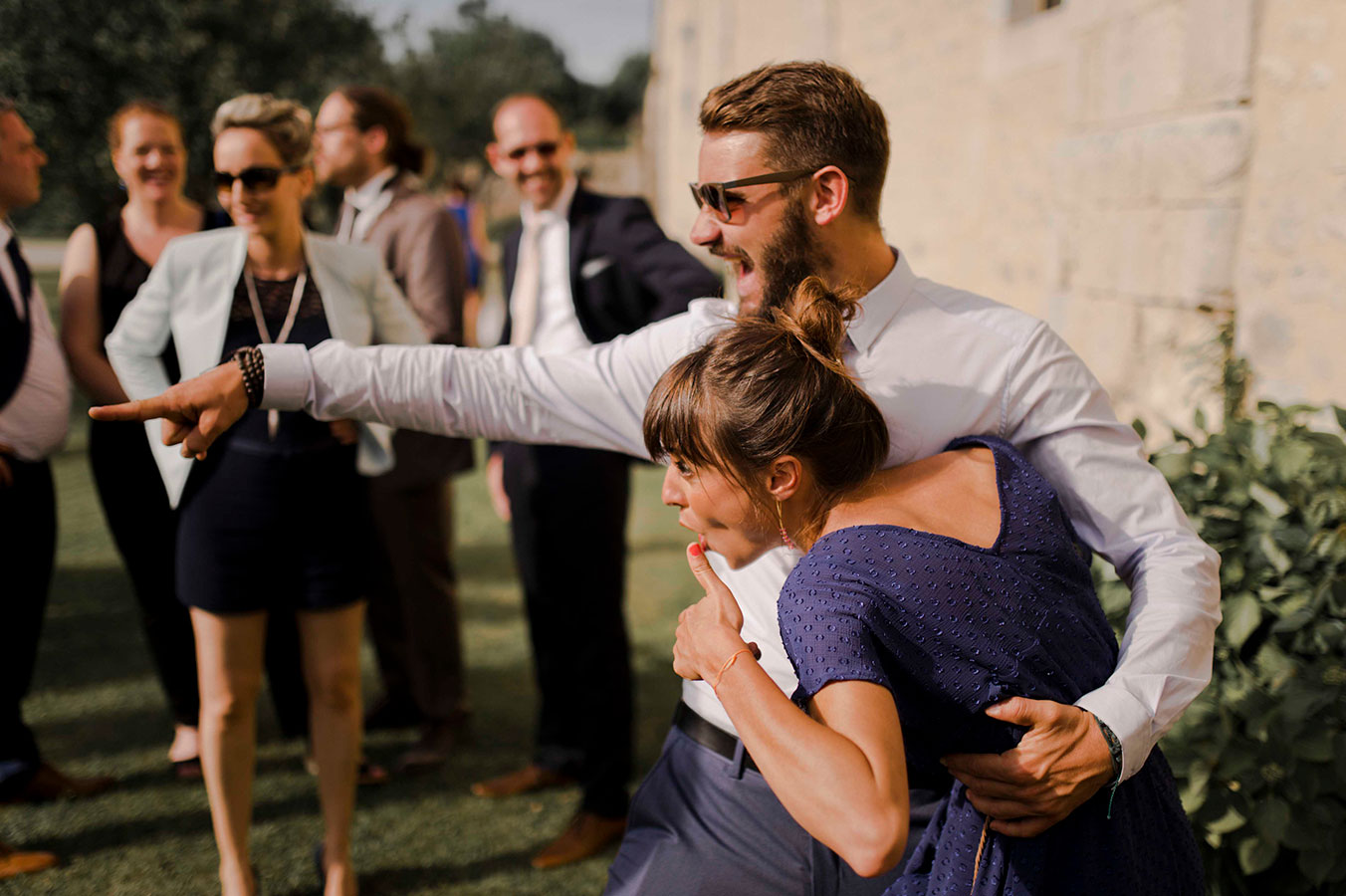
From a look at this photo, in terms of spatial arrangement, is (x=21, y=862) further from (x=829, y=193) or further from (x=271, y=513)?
(x=829, y=193)

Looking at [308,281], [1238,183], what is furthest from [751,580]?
[1238,183]

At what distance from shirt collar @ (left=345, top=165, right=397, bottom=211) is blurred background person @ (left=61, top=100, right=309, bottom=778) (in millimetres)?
537

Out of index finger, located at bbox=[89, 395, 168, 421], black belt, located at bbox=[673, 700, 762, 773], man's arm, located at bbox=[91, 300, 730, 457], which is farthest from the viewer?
man's arm, located at bbox=[91, 300, 730, 457]

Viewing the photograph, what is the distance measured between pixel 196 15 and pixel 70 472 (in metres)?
5.25

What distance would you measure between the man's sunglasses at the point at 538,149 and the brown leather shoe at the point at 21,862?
2.77 metres

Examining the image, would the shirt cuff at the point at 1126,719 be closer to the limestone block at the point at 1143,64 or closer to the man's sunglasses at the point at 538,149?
the man's sunglasses at the point at 538,149

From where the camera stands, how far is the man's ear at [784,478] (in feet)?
4.67

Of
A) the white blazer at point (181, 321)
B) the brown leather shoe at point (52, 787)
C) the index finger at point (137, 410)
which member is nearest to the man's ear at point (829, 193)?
the index finger at point (137, 410)

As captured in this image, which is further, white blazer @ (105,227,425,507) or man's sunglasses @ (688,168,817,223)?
white blazer @ (105,227,425,507)

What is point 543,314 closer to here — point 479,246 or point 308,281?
point 308,281

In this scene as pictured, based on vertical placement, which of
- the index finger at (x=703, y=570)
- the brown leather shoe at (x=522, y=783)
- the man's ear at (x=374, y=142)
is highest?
the man's ear at (x=374, y=142)

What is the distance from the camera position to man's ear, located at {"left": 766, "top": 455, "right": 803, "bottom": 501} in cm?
142

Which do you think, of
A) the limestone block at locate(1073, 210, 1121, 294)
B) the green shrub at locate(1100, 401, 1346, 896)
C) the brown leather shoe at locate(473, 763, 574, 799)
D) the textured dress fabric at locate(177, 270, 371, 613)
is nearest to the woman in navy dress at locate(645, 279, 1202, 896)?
the green shrub at locate(1100, 401, 1346, 896)

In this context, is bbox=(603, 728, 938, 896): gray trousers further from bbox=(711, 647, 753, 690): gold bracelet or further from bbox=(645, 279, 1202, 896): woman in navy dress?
bbox=(711, 647, 753, 690): gold bracelet
